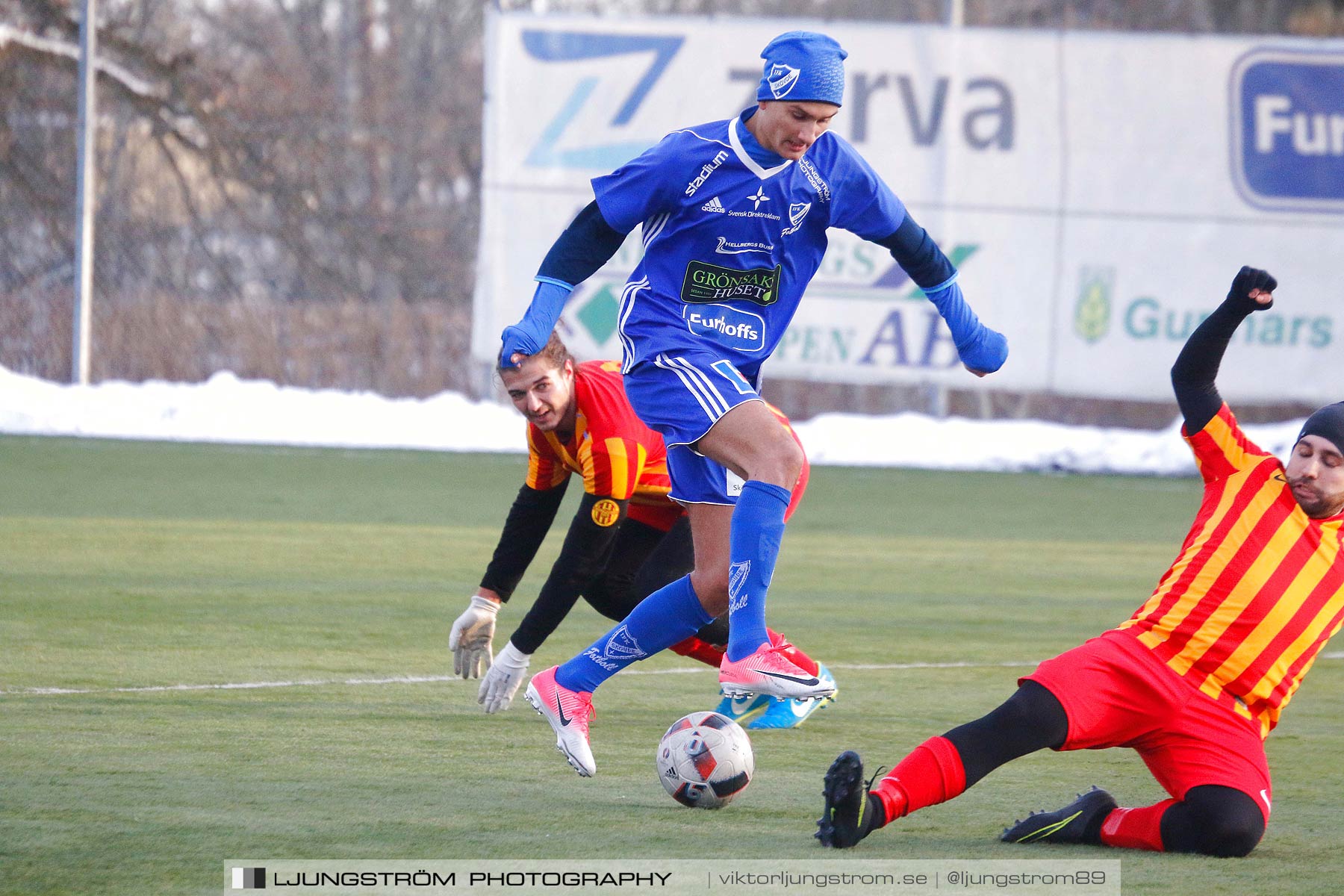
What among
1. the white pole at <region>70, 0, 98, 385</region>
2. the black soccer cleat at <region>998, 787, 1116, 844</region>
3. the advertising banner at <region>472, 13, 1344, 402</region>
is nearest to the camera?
the black soccer cleat at <region>998, 787, 1116, 844</region>

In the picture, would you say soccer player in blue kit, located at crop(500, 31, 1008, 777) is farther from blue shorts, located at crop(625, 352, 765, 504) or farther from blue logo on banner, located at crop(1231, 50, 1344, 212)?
blue logo on banner, located at crop(1231, 50, 1344, 212)

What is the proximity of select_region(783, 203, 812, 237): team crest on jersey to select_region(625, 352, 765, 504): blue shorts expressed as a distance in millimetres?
369

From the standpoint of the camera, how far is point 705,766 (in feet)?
12.4

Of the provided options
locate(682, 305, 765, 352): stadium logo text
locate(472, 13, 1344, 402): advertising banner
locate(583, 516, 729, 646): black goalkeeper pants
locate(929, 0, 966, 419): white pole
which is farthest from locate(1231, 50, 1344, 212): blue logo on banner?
locate(682, 305, 765, 352): stadium logo text

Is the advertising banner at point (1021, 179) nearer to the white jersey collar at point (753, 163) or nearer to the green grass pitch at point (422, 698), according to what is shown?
the green grass pitch at point (422, 698)

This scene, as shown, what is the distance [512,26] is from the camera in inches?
545

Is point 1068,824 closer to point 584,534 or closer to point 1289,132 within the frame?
point 584,534

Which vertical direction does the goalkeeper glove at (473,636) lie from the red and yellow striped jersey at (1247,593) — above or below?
below

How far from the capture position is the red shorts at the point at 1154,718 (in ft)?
11.7

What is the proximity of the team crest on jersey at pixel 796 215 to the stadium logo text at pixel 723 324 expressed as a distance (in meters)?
0.23

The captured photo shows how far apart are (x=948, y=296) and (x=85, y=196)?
10629mm

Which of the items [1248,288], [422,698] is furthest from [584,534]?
[1248,288]

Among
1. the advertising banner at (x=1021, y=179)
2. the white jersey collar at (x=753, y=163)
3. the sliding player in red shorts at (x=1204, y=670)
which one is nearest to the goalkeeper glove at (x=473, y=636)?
the white jersey collar at (x=753, y=163)

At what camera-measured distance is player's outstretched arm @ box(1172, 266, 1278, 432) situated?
3680 millimetres
